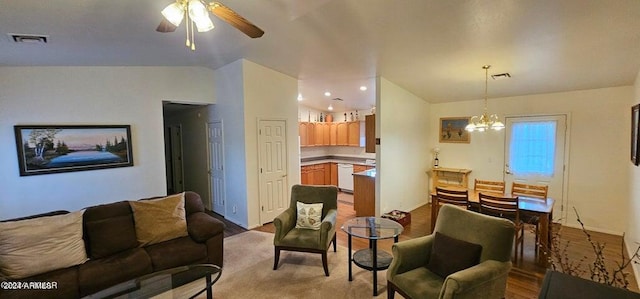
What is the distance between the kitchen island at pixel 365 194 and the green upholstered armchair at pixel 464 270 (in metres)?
2.54

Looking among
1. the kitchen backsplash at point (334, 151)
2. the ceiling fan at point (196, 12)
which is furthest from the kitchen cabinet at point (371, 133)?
the ceiling fan at point (196, 12)

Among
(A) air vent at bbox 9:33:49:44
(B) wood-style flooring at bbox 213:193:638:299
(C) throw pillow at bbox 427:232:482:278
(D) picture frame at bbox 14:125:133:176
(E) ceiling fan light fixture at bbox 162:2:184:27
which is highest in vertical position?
(A) air vent at bbox 9:33:49:44

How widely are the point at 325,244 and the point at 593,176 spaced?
4628mm

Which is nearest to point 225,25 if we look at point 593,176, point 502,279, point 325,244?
point 325,244

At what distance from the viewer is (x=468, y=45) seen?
10.5 feet

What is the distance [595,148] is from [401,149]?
2.99 metres

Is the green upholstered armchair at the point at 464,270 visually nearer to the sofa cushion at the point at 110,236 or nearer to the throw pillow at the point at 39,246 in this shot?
the sofa cushion at the point at 110,236

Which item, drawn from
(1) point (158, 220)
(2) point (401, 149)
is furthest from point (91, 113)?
(2) point (401, 149)

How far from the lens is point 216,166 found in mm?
5406

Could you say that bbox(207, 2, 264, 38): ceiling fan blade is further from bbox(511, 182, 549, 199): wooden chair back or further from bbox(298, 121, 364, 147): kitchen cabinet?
bbox(298, 121, 364, 147): kitchen cabinet

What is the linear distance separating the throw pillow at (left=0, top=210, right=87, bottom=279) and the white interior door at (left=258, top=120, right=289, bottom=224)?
2.62 metres

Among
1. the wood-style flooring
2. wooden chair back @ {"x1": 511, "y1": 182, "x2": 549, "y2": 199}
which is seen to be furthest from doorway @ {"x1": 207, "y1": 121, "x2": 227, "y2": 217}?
wooden chair back @ {"x1": 511, "y1": 182, "x2": 549, "y2": 199}

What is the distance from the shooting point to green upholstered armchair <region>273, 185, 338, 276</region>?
313 centimetres

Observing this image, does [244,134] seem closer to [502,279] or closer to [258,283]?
[258,283]
